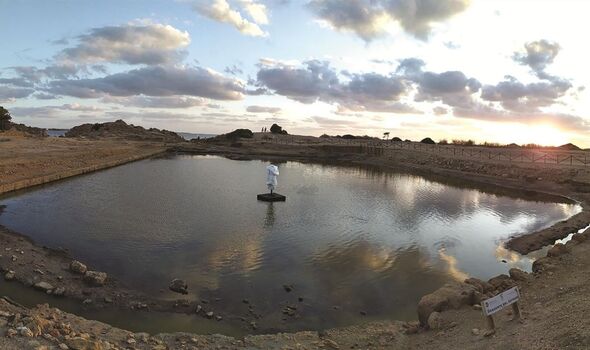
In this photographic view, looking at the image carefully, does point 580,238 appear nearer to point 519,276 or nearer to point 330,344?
point 519,276

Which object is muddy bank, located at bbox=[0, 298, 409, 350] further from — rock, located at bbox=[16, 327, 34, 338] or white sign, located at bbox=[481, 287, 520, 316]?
white sign, located at bbox=[481, 287, 520, 316]

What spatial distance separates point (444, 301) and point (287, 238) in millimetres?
11630

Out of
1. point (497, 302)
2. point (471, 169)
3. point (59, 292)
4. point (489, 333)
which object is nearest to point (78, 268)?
point (59, 292)

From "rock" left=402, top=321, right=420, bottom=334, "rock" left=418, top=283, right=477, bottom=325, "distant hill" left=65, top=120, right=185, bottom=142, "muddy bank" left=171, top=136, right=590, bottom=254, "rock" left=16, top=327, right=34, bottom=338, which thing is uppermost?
"distant hill" left=65, top=120, right=185, bottom=142

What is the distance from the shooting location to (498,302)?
9.16m

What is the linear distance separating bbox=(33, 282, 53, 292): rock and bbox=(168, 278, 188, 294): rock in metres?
3.95

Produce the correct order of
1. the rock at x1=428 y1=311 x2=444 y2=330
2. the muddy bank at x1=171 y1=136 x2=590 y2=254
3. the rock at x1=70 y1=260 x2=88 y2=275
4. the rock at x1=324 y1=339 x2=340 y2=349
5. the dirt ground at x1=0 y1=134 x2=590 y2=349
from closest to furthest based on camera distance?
the dirt ground at x1=0 y1=134 x2=590 y2=349, the rock at x1=324 y1=339 x2=340 y2=349, the rock at x1=428 y1=311 x2=444 y2=330, the rock at x1=70 y1=260 x2=88 y2=275, the muddy bank at x1=171 y1=136 x2=590 y2=254

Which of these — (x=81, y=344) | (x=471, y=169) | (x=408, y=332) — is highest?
(x=471, y=169)

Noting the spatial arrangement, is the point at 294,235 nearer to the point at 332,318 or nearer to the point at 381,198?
the point at 332,318

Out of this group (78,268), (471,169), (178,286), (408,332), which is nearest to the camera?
(408,332)

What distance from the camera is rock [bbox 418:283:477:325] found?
12.2 meters

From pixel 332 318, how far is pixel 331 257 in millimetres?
6356

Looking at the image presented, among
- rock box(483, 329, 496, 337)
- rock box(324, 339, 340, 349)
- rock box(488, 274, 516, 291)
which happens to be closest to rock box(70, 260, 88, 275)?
rock box(324, 339, 340, 349)

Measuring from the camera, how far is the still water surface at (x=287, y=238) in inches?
607
